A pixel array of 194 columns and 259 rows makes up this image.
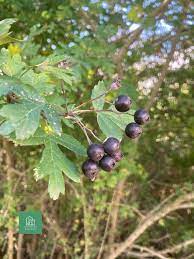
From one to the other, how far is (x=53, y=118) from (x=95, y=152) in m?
0.13

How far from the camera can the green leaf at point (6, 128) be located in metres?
0.92

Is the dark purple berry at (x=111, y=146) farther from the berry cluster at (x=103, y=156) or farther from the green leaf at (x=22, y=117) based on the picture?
the green leaf at (x=22, y=117)

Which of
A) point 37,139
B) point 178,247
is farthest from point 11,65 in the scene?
point 178,247

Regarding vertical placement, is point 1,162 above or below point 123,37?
below

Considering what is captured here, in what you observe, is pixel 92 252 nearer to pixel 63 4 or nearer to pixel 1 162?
pixel 1 162

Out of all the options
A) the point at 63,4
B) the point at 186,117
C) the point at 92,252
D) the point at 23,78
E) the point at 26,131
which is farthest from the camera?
the point at 92,252

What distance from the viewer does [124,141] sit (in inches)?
111

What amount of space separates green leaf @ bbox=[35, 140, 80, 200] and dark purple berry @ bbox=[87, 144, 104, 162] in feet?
0.21

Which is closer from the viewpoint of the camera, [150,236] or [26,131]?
[26,131]

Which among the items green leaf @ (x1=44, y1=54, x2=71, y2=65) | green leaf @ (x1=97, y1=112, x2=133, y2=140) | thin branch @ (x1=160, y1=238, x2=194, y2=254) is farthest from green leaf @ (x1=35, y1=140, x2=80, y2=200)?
thin branch @ (x1=160, y1=238, x2=194, y2=254)

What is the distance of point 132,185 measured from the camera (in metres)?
3.33

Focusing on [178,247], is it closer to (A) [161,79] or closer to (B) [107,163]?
(A) [161,79]

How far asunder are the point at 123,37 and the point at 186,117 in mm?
649

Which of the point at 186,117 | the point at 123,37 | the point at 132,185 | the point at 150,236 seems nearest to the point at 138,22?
the point at 123,37
